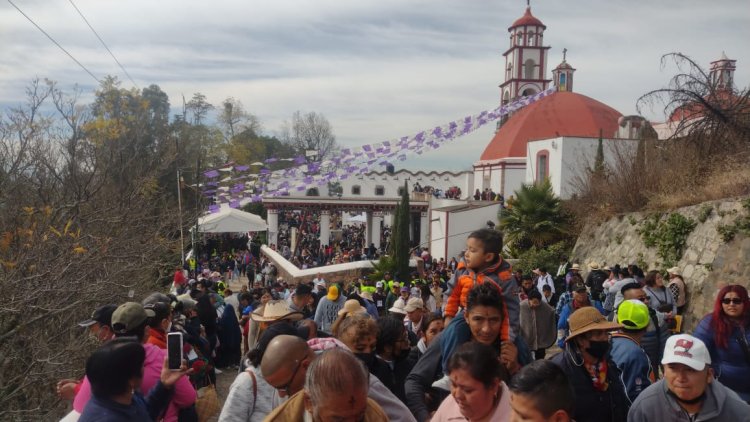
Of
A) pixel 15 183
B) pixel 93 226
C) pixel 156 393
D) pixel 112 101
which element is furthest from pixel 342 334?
pixel 112 101

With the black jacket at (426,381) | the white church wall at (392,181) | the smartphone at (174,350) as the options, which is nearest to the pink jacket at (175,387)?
the smartphone at (174,350)

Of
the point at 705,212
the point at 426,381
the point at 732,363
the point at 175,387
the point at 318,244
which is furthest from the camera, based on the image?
the point at 318,244

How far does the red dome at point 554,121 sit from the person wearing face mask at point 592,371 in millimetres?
34675

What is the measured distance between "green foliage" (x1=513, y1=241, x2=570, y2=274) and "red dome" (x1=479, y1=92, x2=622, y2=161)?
17.0 m

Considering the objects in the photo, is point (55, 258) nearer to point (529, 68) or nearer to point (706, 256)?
point (706, 256)

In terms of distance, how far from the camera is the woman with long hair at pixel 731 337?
4.45 meters

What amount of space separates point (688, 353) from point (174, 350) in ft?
8.86

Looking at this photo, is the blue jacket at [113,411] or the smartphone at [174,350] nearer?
the blue jacket at [113,411]

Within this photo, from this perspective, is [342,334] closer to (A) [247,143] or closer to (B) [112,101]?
(B) [112,101]

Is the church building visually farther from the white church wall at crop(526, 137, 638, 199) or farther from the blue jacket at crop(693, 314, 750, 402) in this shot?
the blue jacket at crop(693, 314, 750, 402)

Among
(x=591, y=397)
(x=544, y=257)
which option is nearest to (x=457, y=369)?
(x=591, y=397)

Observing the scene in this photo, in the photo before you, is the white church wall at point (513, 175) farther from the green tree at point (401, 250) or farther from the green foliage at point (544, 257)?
the green foliage at point (544, 257)

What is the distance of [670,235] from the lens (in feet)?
48.6

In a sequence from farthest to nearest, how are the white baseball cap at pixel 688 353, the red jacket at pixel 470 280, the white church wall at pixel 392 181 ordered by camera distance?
1. the white church wall at pixel 392 181
2. the red jacket at pixel 470 280
3. the white baseball cap at pixel 688 353
